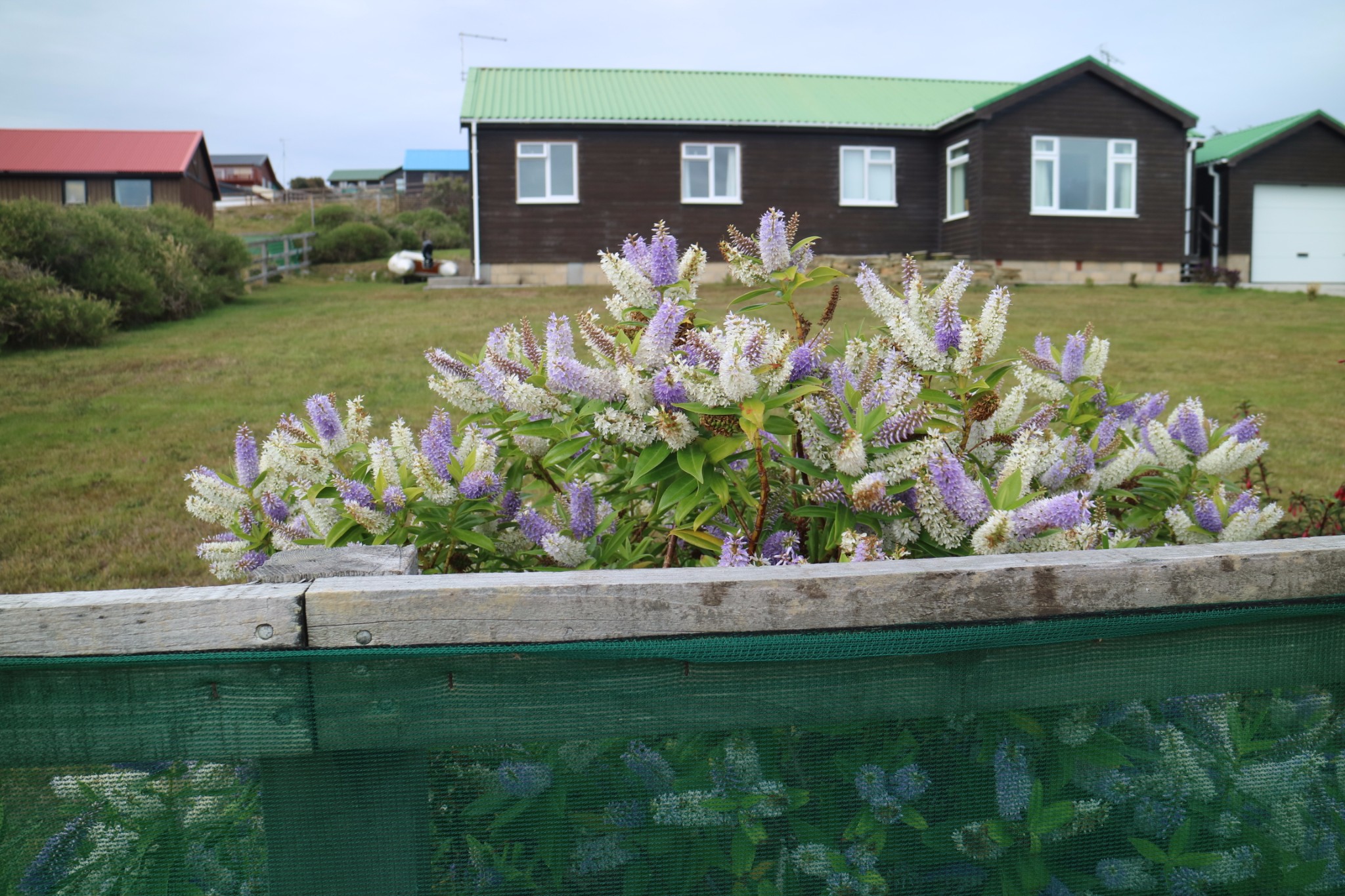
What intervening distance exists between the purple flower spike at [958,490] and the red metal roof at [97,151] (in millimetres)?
39220

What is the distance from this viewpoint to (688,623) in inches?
62.2

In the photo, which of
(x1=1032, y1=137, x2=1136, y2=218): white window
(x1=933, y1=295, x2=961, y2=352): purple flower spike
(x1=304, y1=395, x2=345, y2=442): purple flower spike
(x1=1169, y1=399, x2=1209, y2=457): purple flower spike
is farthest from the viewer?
(x1=1032, y1=137, x2=1136, y2=218): white window

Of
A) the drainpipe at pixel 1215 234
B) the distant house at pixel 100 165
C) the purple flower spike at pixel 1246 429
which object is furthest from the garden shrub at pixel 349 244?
the purple flower spike at pixel 1246 429

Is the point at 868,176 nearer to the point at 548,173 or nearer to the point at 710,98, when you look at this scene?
the point at 710,98

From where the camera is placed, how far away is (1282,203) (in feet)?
74.7

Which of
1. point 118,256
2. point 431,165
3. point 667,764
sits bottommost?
point 667,764

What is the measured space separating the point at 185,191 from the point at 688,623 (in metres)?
40.7

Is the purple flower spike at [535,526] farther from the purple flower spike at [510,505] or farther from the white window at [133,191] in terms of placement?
the white window at [133,191]

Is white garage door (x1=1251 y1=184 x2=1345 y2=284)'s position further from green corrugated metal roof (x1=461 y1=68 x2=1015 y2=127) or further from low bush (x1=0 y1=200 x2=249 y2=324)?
low bush (x1=0 y1=200 x2=249 y2=324)

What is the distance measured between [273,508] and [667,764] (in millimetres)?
1194

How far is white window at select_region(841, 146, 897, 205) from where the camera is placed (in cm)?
2130

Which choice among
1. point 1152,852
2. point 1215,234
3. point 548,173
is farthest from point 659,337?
point 1215,234

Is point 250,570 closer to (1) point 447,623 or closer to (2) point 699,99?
(1) point 447,623

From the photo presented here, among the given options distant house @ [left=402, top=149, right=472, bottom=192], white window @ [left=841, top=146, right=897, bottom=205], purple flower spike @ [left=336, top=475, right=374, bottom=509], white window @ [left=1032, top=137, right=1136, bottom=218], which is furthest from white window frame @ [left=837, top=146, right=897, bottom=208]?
distant house @ [left=402, top=149, right=472, bottom=192]
